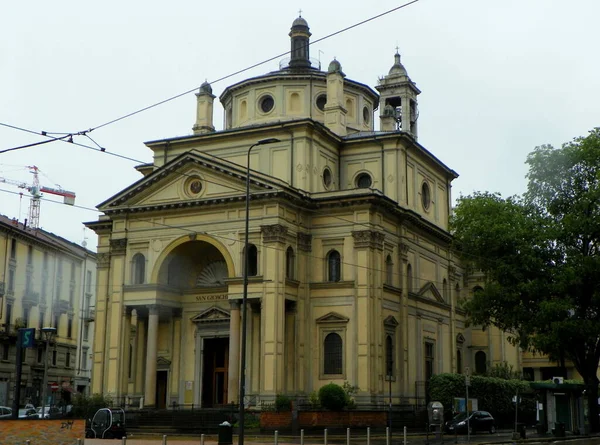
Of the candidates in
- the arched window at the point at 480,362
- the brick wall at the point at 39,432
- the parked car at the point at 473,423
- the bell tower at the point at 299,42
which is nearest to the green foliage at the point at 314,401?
the parked car at the point at 473,423

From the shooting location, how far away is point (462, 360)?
57562mm

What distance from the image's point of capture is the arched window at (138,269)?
47500mm

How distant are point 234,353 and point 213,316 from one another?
3.92 m

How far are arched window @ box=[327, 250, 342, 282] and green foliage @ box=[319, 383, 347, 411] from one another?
6480mm

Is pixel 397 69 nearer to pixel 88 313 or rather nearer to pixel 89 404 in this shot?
pixel 88 313

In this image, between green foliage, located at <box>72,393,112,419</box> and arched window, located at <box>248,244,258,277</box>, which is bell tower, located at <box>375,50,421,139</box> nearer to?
arched window, located at <box>248,244,258,277</box>

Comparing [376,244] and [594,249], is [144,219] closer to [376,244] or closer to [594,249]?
[376,244]

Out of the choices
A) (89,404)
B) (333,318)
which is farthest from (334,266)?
(89,404)

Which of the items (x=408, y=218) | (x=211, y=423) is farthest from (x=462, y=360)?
(x=211, y=423)

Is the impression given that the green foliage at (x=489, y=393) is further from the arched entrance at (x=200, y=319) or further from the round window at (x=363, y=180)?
the arched entrance at (x=200, y=319)

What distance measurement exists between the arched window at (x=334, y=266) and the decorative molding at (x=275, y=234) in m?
3.52

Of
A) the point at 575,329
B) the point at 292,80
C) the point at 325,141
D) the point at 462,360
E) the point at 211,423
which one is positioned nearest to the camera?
the point at 575,329

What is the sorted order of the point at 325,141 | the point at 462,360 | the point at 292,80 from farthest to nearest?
1. the point at 462,360
2. the point at 292,80
3. the point at 325,141

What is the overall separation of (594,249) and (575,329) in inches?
196
